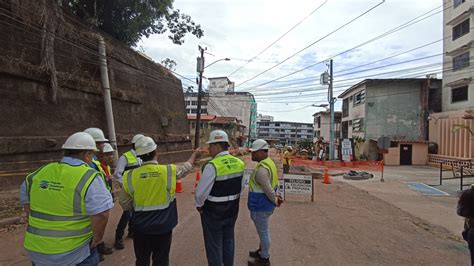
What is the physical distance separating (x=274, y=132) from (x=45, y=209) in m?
127

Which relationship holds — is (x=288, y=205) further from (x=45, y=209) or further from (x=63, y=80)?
(x=63, y=80)

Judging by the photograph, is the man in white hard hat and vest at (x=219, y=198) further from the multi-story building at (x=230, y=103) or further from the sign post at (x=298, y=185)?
the multi-story building at (x=230, y=103)

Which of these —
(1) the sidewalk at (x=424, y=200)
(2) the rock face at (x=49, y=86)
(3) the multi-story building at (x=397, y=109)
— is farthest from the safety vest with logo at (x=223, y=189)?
(3) the multi-story building at (x=397, y=109)

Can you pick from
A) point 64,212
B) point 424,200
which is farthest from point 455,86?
point 64,212

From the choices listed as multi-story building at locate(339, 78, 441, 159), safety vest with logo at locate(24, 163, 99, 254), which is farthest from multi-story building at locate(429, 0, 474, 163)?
safety vest with logo at locate(24, 163, 99, 254)

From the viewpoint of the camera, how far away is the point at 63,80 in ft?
46.9

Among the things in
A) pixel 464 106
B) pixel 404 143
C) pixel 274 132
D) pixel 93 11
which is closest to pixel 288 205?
pixel 93 11

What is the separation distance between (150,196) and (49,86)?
11.9 m

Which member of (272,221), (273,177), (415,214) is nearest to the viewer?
(273,177)

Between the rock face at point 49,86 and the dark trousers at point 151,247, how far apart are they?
30.5ft

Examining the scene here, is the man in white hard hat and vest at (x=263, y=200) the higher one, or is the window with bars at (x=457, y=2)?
the window with bars at (x=457, y=2)

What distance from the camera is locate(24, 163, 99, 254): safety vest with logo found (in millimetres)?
2635

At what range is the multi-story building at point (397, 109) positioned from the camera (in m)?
35.4

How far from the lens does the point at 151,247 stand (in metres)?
3.62
